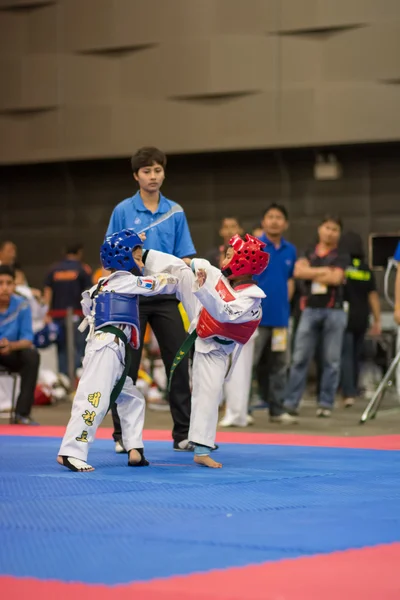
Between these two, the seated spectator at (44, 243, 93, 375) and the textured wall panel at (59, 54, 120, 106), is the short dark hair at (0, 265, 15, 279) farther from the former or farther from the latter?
the textured wall panel at (59, 54, 120, 106)

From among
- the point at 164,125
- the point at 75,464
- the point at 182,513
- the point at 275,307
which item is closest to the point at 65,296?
the point at 164,125

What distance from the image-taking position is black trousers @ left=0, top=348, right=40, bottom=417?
824 cm

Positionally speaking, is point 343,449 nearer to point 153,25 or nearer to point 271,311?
point 271,311

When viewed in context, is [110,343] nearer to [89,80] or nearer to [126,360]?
[126,360]

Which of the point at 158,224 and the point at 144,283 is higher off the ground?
the point at 158,224

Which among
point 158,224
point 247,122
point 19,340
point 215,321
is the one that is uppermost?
point 247,122

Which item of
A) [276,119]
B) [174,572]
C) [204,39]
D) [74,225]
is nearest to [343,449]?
[174,572]

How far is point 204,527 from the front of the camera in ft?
10.9

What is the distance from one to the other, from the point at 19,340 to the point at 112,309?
3434 mm

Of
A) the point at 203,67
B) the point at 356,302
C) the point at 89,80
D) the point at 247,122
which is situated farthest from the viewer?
the point at 89,80

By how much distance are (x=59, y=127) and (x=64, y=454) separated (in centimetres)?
913

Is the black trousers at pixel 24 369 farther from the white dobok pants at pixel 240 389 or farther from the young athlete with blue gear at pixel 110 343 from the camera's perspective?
the young athlete with blue gear at pixel 110 343

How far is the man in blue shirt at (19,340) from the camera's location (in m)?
8.24

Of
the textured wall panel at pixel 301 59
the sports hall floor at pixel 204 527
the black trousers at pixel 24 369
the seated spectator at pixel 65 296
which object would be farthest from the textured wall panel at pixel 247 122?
the sports hall floor at pixel 204 527
